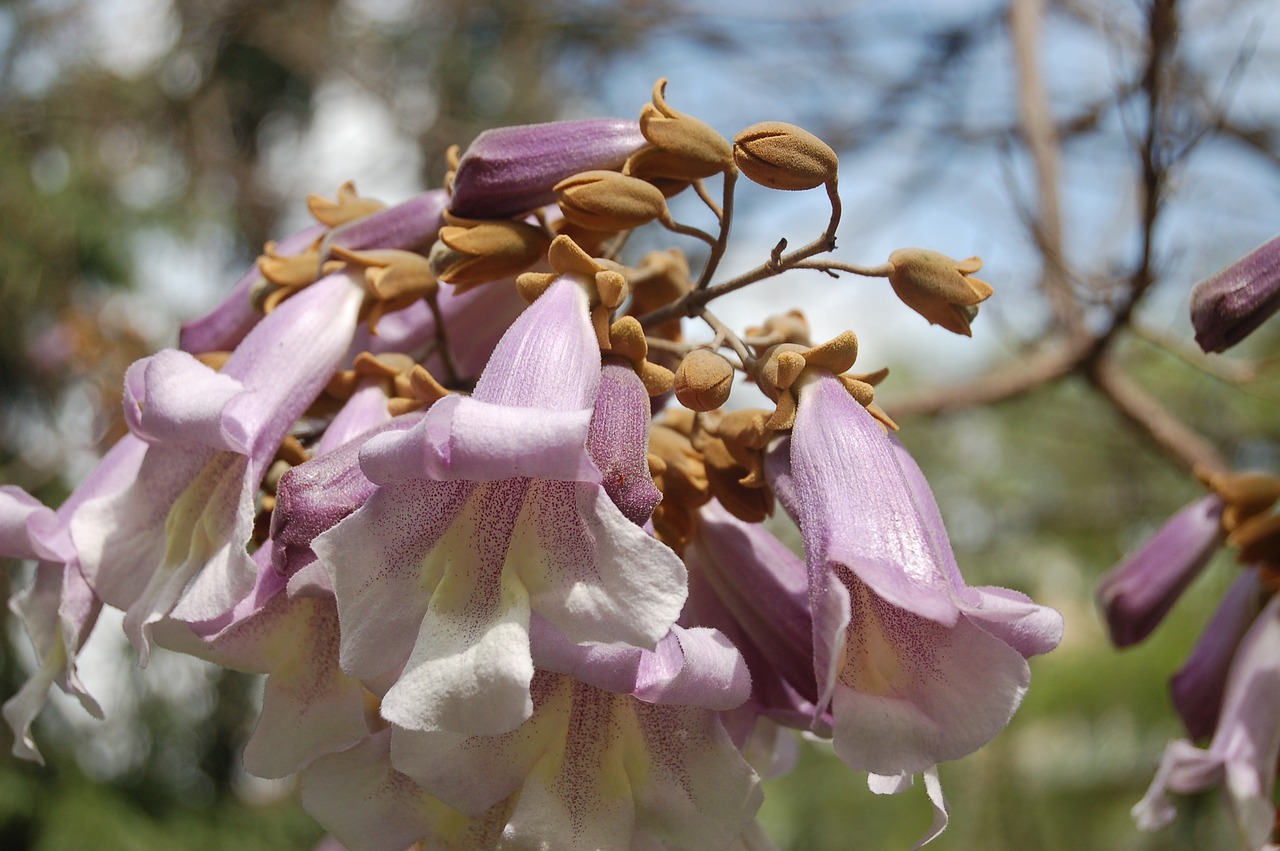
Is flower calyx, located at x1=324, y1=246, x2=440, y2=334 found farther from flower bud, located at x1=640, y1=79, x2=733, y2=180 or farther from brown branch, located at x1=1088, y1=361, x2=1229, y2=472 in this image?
brown branch, located at x1=1088, y1=361, x2=1229, y2=472

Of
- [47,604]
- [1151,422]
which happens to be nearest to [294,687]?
[47,604]

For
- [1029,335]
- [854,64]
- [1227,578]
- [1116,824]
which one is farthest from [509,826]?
[1116,824]

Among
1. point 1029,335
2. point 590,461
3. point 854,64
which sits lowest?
point 1029,335

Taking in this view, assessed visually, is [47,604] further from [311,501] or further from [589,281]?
[589,281]

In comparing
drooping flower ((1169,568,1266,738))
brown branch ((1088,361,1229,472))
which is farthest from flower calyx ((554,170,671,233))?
brown branch ((1088,361,1229,472))

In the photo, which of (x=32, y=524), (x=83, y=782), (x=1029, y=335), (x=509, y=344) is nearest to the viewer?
(x=509, y=344)

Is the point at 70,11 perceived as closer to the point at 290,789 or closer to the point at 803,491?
the point at 290,789

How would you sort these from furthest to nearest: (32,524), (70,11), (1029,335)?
(70,11), (1029,335), (32,524)

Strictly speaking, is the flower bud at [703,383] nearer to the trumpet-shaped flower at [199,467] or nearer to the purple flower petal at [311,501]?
the purple flower petal at [311,501]
